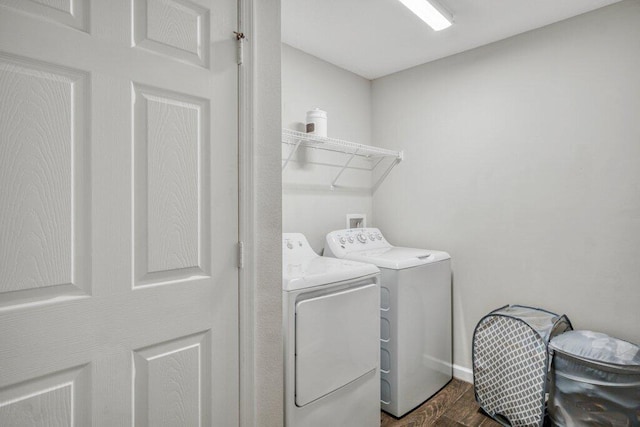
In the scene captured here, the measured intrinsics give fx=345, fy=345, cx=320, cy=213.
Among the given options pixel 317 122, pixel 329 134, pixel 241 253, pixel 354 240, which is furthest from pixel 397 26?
pixel 241 253

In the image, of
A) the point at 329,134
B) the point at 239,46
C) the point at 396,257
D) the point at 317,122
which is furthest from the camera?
the point at 329,134

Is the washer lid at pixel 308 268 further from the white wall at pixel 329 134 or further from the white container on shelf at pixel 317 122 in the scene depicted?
the white container on shelf at pixel 317 122

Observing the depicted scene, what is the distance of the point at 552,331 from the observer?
1958mm

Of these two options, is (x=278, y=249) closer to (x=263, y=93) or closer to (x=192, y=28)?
(x=263, y=93)

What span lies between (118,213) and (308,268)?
3.40 ft

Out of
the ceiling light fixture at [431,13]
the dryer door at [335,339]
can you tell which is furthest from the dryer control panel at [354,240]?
the ceiling light fixture at [431,13]

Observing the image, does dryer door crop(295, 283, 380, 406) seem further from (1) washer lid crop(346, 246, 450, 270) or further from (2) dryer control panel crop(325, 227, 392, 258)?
(2) dryer control panel crop(325, 227, 392, 258)

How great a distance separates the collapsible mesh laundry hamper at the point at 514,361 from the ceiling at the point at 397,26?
182 centimetres

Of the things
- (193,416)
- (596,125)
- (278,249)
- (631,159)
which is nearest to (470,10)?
(596,125)

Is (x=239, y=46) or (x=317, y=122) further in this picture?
(x=317, y=122)

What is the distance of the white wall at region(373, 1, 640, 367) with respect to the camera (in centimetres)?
197

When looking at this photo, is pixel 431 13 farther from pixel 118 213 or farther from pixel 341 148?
pixel 118 213

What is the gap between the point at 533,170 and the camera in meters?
2.27

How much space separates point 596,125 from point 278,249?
202cm
